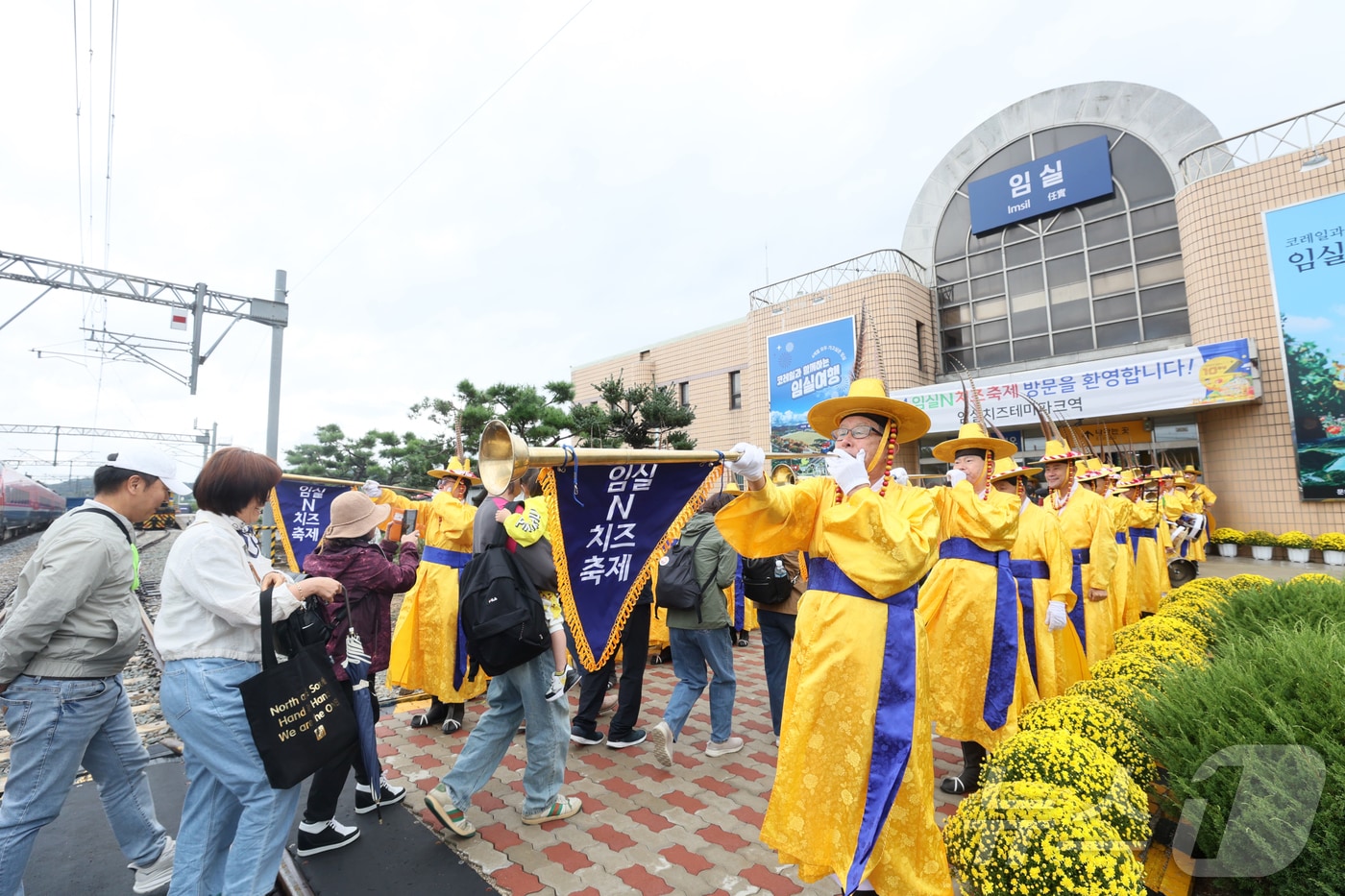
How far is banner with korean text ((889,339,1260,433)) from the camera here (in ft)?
39.9

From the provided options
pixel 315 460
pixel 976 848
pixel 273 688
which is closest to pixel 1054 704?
pixel 976 848

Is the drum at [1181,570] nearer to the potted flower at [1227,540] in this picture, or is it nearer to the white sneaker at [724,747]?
the potted flower at [1227,540]

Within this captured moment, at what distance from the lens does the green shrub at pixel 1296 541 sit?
11.7 m

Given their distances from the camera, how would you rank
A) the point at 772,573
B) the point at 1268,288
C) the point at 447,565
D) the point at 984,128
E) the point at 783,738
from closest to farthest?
the point at 783,738 < the point at 772,573 < the point at 447,565 < the point at 1268,288 < the point at 984,128

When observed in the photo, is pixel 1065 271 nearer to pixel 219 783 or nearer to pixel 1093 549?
pixel 1093 549

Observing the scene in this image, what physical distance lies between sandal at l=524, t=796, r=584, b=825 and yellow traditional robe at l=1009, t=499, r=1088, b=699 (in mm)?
3148

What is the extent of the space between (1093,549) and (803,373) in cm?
1368

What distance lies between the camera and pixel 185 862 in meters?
2.41

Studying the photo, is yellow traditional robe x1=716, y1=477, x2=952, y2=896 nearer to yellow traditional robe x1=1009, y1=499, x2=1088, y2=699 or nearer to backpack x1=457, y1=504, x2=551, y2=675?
backpack x1=457, y1=504, x2=551, y2=675

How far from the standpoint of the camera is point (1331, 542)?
37.3ft

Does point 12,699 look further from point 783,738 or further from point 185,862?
point 783,738

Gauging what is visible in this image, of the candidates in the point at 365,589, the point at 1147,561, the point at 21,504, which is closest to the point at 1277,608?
the point at 1147,561

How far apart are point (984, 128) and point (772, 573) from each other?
1800cm

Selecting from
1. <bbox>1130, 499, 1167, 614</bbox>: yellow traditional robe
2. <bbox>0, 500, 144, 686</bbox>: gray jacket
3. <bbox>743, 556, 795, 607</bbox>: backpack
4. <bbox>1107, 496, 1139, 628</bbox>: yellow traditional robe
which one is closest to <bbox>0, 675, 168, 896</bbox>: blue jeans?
<bbox>0, 500, 144, 686</bbox>: gray jacket
